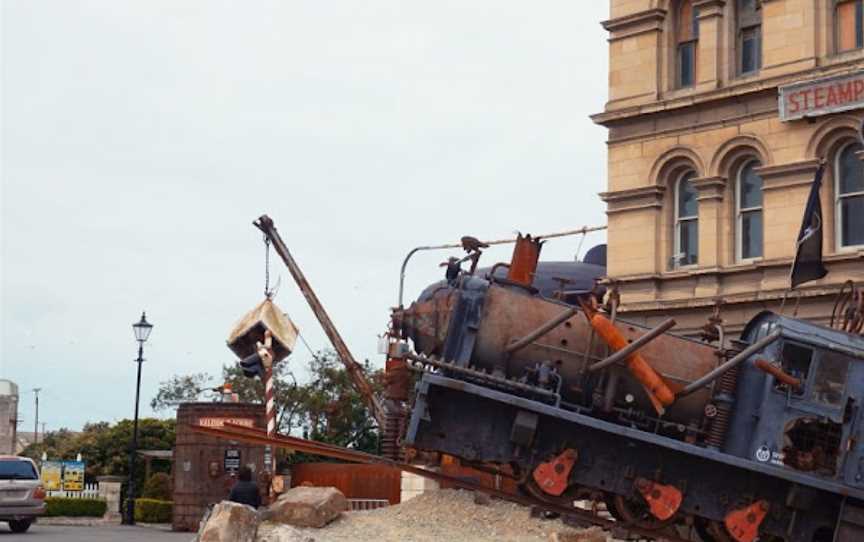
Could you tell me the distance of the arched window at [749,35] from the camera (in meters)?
30.1

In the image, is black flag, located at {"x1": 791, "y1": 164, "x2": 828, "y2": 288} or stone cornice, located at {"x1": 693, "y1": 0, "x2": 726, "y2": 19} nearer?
black flag, located at {"x1": 791, "y1": 164, "x2": 828, "y2": 288}

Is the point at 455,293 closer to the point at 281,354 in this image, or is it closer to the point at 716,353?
the point at 716,353

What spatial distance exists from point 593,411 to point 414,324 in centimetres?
253

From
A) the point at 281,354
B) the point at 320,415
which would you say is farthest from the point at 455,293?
the point at 320,415

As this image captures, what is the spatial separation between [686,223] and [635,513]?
13472mm

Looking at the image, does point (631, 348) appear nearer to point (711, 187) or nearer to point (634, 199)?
point (711, 187)

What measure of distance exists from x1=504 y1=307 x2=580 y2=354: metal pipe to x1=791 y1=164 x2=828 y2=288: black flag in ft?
22.8

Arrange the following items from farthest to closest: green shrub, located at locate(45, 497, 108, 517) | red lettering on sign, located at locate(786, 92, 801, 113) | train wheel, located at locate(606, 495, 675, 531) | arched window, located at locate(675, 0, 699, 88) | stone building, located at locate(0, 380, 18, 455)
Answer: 1. stone building, located at locate(0, 380, 18, 455)
2. green shrub, located at locate(45, 497, 108, 517)
3. arched window, located at locate(675, 0, 699, 88)
4. red lettering on sign, located at locate(786, 92, 801, 113)
5. train wheel, located at locate(606, 495, 675, 531)

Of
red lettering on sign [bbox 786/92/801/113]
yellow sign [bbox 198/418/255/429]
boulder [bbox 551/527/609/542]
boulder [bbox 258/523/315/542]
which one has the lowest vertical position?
boulder [bbox 258/523/315/542]

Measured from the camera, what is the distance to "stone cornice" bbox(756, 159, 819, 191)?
2828cm

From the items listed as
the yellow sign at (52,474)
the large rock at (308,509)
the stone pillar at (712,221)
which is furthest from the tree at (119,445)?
the large rock at (308,509)

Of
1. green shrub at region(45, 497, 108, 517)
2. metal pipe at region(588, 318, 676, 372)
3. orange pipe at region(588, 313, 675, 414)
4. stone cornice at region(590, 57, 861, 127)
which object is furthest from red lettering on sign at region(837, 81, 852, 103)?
green shrub at region(45, 497, 108, 517)

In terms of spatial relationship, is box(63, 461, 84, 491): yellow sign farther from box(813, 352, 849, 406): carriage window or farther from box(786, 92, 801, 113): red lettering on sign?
box(813, 352, 849, 406): carriage window

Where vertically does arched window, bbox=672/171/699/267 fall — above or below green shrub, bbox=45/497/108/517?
above
